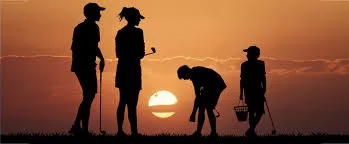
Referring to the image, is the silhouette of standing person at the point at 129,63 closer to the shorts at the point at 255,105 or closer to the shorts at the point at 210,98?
the shorts at the point at 210,98

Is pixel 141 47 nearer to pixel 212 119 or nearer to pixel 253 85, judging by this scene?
pixel 212 119

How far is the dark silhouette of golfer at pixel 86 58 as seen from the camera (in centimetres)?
1302

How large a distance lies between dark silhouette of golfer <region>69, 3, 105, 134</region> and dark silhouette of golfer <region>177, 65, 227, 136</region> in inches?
105

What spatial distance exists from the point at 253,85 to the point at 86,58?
5.07 m

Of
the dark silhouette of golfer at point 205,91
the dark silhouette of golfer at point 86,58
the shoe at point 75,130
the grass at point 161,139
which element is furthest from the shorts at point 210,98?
the shoe at point 75,130

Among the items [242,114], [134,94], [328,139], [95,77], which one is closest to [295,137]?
[328,139]

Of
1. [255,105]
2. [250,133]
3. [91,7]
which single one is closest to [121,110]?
[91,7]

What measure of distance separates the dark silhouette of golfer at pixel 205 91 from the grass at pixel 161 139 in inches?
20.4

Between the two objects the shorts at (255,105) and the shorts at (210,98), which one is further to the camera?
the shorts at (255,105)

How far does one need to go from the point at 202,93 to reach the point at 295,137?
3.05 m

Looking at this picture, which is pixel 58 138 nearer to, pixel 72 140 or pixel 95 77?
pixel 72 140

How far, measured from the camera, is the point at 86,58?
13.1 meters

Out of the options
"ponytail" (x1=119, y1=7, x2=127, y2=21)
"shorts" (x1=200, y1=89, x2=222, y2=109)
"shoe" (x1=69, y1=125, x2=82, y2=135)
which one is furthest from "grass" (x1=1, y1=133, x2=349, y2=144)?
"ponytail" (x1=119, y1=7, x2=127, y2=21)

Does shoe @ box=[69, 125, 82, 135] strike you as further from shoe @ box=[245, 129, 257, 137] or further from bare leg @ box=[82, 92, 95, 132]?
shoe @ box=[245, 129, 257, 137]
